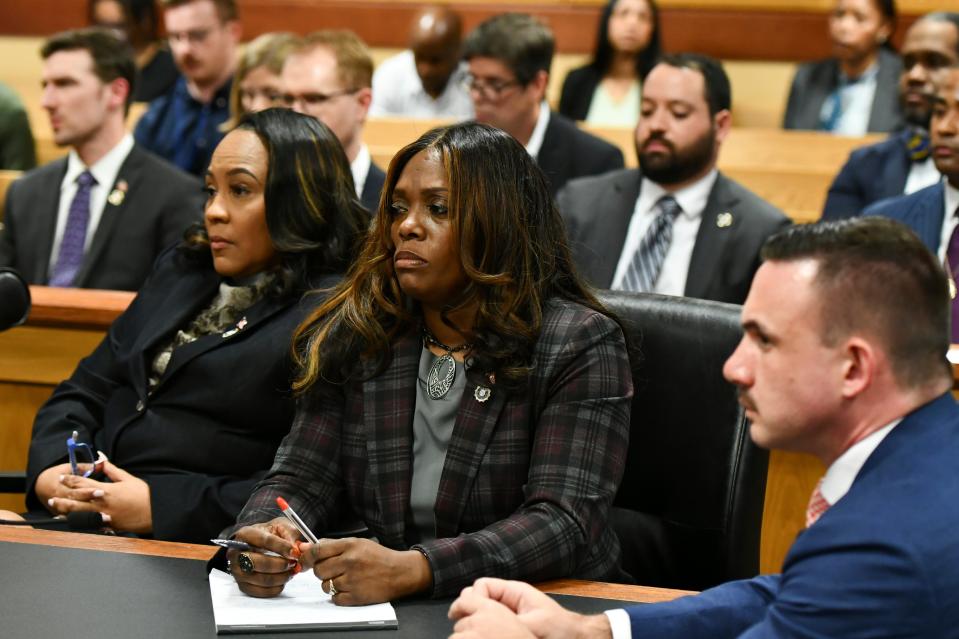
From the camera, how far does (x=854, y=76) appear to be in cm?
534

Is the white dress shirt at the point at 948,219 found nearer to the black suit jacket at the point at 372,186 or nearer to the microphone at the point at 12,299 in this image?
the black suit jacket at the point at 372,186

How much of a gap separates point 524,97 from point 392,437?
2483mm

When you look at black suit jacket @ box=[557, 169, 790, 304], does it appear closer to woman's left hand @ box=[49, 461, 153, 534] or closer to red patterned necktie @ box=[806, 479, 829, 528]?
woman's left hand @ box=[49, 461, 153, 534]

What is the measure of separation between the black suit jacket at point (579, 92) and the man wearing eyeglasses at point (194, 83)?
141 centimetres

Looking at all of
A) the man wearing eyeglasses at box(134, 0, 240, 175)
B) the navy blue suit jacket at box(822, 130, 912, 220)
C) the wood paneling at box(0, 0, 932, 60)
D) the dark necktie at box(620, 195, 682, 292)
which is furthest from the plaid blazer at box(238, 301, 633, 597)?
the wood paneling at box(0, 0, 932, 60)

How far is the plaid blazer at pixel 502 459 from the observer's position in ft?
5.78

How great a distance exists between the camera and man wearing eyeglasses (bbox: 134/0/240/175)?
4.86 meters

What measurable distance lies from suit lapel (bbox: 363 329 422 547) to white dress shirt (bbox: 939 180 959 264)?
196 centimetres

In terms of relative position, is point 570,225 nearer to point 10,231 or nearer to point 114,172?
point 114,172

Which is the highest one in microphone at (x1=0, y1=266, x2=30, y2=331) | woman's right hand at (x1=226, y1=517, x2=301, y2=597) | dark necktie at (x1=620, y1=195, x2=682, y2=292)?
microphone at (x1=0, y1=266, x2=30, y2=331)

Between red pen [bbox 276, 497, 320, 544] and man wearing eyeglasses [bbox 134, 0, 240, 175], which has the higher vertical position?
man wearing eyeglasses [bbox 134, 0, 240, 175]

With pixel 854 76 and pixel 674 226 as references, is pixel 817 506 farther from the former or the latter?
pixel 854 76

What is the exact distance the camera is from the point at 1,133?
4742 millimetres

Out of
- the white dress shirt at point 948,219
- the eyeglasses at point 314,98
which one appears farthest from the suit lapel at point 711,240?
the eyeglasses at point 314,98
